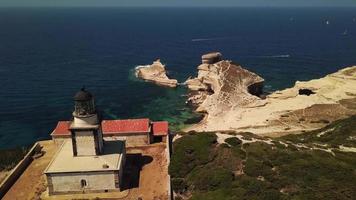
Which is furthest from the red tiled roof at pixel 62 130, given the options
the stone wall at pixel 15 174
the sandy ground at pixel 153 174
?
the sandy ground at pixel 153 174

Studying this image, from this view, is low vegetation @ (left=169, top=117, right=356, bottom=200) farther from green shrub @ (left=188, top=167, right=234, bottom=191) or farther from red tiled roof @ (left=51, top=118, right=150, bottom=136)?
red tiled roof @ (left=51, top=118, right=150, bottom=136)

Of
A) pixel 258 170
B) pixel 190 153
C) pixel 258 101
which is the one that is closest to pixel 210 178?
pixel 258 170

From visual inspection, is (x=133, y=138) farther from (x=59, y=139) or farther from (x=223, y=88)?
(x=223, y=88)

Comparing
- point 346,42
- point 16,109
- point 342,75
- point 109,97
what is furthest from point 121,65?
point 346,42

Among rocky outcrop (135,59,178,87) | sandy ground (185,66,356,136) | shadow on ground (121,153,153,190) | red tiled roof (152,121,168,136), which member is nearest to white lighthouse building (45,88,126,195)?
shadow on ground (121,153,153,190)

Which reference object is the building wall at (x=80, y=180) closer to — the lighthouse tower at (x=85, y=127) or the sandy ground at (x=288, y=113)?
the lighthouse tower at (x=85, y=127)

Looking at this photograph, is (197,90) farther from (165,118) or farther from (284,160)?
(284,160)
